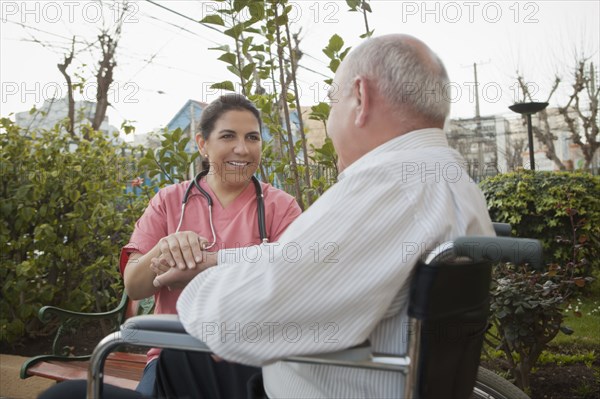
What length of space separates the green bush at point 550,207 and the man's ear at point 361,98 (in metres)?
5.30

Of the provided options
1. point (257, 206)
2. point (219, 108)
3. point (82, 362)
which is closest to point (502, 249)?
point (257, 206)

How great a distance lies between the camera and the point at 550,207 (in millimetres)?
6215

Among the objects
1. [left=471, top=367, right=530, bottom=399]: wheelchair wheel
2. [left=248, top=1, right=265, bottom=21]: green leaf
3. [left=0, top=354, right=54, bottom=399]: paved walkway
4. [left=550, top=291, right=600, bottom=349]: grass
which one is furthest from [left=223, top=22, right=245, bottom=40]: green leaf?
[left=550, top=291, right=600, bottom=349]: grass

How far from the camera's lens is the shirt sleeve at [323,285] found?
1.22 m

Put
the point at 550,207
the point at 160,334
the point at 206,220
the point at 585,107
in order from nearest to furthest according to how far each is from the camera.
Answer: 1. the point at 160,334
2. the point at 206,220
3. the point at 550,207
4. the point at 585,107

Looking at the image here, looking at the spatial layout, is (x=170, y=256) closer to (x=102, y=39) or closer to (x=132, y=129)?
(x=132, y=129)

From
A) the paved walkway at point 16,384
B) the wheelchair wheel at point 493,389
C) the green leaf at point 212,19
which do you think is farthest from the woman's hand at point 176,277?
the paved walkway at point 16,384

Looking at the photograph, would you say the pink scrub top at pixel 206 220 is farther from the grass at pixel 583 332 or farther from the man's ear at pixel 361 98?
the grass at pixel 583 332

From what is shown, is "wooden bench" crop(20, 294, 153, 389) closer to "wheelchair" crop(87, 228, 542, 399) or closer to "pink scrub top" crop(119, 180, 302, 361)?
"pink scrub top" crop(119, 180, 302, 361)

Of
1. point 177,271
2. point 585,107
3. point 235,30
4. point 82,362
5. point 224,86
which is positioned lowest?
point 82,362

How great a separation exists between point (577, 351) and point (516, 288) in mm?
1555

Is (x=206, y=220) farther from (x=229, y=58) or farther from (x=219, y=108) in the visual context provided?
(x=229, y=58)

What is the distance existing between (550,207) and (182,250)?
543 cm

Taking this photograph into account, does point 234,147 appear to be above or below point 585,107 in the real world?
below
